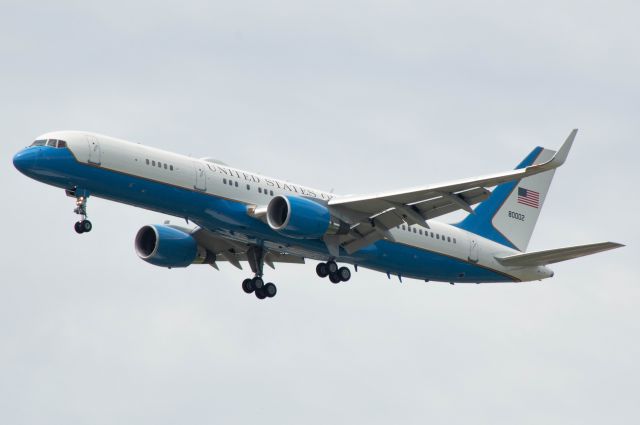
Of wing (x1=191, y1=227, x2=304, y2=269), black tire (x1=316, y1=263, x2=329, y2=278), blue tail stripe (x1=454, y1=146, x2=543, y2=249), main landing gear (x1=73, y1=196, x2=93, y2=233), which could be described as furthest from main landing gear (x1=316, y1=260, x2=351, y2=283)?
main landing gear (x1=73, y1=196, x2=93, y2=233)

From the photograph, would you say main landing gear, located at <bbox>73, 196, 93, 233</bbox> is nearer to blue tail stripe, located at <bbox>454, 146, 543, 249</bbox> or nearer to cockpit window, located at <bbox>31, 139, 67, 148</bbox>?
cockpit window, located at <bbox>31, 139, 67, 148</bbox>

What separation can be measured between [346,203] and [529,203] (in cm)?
1365

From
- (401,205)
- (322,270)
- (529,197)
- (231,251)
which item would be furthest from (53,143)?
(529,197)

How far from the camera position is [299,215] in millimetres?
48656

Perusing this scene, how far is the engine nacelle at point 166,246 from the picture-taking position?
2163 inches

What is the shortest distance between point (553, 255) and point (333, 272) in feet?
30.2

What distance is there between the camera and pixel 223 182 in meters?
49.2

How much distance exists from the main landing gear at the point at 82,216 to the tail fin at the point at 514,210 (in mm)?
18104

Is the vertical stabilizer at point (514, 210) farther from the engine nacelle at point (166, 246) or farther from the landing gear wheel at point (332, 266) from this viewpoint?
the engine nacelle at point (166, 246)

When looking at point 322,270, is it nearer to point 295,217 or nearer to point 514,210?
point 295,217

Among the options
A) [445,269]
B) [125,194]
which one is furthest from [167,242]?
[445,269]

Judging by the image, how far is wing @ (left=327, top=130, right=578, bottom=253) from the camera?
154ft

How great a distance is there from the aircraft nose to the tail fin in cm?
2029

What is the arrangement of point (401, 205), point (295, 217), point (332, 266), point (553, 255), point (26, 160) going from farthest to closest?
point (553, 255), point (332, 266), point (401, 205), point (295, 217), point (26, 160)
